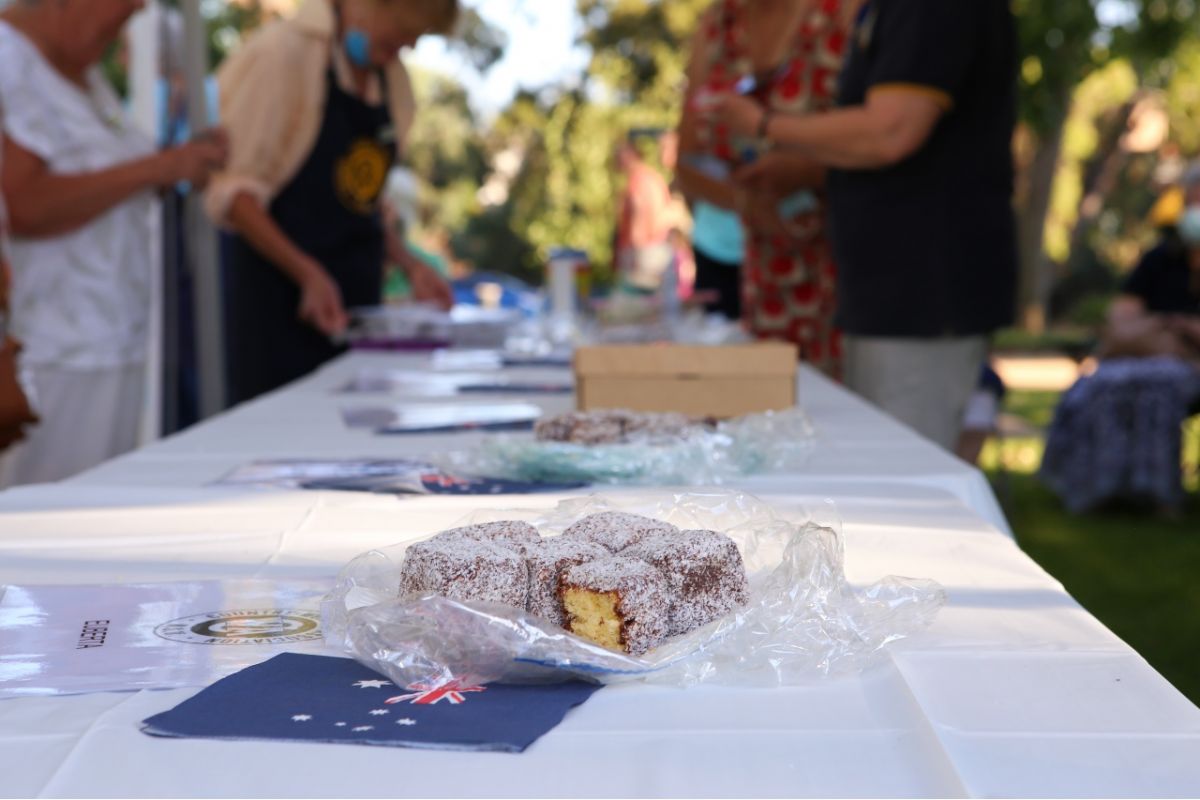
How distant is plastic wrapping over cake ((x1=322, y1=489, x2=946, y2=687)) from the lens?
76 centimetres

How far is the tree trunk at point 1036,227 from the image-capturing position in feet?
45.2

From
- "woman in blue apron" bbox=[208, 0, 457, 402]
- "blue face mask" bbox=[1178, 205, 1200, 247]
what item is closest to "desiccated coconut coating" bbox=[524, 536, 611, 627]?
"woman in blue apron" bbox=[208, 0, 457, 402]

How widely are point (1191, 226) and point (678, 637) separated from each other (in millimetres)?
5378

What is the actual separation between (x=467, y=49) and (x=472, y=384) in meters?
6.14

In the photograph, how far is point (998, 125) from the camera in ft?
7.68

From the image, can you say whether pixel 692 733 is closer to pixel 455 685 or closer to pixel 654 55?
pixel 455 685

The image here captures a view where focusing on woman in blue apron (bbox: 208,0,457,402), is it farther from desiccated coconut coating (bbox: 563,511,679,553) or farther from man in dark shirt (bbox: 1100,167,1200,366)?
man in dark shirt (bbox: 1100,167,1200,366)

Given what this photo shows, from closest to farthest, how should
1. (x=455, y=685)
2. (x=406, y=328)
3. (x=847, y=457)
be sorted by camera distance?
(x=455, y=685) < (x=847, y=457) < (x=406, y=328)

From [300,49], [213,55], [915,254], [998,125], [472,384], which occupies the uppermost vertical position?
[213,55]

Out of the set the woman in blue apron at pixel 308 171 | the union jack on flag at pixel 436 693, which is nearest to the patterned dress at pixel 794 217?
the woman in blue apron at pixel 308 171

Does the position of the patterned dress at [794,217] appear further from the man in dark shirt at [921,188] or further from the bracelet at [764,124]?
the man in dark shirt at [921,188]

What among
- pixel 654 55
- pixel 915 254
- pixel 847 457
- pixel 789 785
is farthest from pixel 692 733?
pixel 654 55

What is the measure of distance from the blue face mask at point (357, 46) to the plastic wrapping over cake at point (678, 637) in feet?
8.12

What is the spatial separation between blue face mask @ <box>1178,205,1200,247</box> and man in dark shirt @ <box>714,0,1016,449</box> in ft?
11.7
